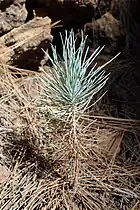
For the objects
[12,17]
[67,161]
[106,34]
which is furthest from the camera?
[106,34]

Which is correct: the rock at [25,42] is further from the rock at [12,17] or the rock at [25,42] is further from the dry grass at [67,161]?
the dry grass at [67,161]

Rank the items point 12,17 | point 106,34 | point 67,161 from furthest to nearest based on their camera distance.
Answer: point 106,34 → point 12,17 → point 67,161

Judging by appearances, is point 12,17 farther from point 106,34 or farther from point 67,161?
point 67,161

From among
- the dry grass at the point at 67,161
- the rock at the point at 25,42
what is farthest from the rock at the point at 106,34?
the dry grass at the point at 67,161

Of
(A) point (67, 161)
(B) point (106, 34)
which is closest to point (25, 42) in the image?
(B) point (106, 34)

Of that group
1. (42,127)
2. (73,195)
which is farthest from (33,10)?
(73,195)

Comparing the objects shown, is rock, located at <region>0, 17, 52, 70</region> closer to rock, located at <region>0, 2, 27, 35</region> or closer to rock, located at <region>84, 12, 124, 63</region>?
rock, located at <region>0, 2, 27, 35</region>

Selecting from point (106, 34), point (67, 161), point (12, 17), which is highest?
point (12, 17)

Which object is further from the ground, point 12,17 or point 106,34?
point 12,17

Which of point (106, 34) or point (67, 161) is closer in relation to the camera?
point (67, 161)
